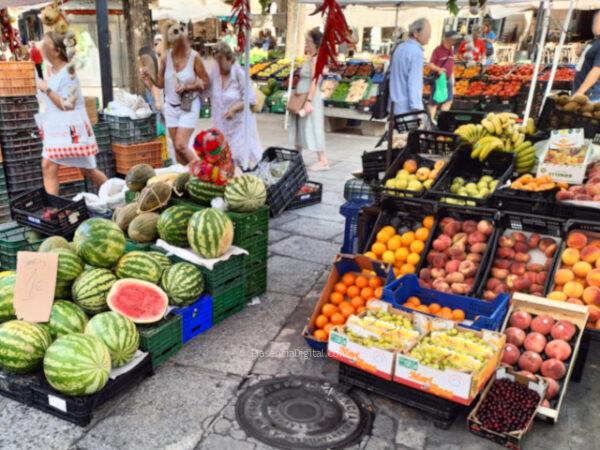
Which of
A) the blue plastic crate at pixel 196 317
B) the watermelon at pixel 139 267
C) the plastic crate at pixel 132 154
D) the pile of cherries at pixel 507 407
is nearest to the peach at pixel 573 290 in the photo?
the pile of cherries at pixel 507 407

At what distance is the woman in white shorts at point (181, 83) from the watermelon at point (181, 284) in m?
3.05

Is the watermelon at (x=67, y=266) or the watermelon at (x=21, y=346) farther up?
the watermelon at (x=67, y=266)

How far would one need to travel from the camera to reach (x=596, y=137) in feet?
17.6

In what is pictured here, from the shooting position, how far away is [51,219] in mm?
4207

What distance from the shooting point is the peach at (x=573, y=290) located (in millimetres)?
3445

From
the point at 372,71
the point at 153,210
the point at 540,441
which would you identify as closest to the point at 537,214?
the point at 540,441

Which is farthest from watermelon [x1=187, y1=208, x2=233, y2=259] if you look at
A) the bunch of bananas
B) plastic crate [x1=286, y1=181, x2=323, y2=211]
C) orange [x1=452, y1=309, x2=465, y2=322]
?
plastic crate [x1=286, y1=181, x2=323, y2=211]

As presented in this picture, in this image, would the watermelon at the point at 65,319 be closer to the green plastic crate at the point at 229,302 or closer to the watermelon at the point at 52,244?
the watermelon at the point at 52,244

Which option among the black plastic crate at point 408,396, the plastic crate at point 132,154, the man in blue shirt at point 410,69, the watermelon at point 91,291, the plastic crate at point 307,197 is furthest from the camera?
the plastic crate at point 132,154

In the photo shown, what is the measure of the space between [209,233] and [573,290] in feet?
7.94

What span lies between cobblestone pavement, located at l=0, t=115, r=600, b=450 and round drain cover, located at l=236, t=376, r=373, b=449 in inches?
2.7

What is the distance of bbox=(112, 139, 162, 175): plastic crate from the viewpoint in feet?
23.7

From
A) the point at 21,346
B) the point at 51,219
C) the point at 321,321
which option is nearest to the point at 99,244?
the point at 21,346

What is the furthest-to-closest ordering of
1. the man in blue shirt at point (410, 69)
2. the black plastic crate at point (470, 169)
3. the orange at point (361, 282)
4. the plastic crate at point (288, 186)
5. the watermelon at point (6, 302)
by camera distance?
the man in blue shirt at point (410, 69) < the plastic crate at point (288, 186) < the black plastic crate at point (470, 169) < the orange at point (361, 282) < the watermelon at point (6, 302)
